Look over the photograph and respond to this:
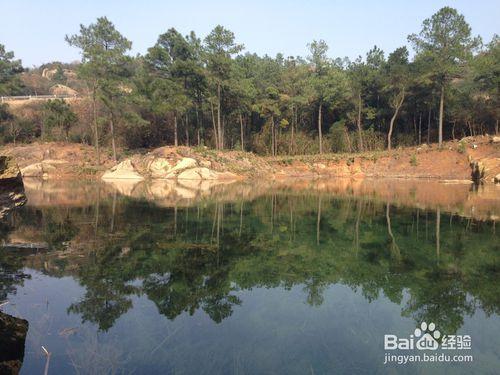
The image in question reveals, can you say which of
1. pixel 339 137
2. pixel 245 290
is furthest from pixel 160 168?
pixel 245 290

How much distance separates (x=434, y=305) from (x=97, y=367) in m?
6.17

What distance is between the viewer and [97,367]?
5.46 meters

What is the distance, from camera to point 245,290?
880cm

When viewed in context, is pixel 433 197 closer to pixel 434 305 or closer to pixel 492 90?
pixel 434 305

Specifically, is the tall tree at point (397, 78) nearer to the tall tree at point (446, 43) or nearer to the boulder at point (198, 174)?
the tall tree at point (446, 43)

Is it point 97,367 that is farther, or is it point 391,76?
point 391,76

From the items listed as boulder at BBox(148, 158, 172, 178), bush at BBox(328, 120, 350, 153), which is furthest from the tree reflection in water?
Result: bush at BBox(328, 120, 350, 153)

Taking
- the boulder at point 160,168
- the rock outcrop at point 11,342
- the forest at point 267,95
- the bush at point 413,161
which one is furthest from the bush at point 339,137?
the rock outcrop at point 11,342

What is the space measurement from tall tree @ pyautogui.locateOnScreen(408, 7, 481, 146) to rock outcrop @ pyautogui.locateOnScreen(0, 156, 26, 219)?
42.1 metres

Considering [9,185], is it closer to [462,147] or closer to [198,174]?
[198,174]

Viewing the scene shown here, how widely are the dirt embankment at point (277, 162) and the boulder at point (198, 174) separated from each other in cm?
11

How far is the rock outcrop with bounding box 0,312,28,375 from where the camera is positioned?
523 centimetres

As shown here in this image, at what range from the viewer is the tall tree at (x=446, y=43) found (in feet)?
138

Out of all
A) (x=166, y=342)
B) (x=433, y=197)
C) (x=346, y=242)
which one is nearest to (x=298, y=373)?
(x=166, y=342)
